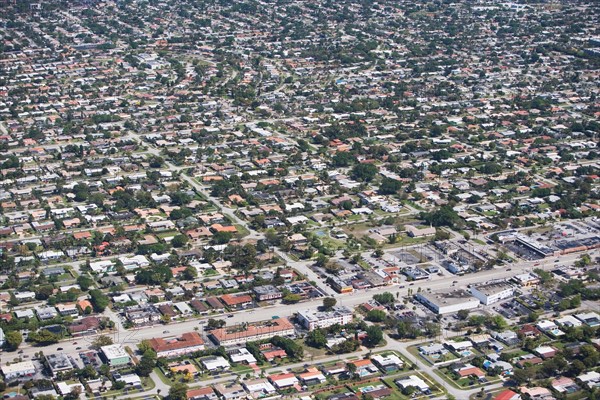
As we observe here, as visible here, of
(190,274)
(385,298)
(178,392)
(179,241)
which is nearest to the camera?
(178,392)

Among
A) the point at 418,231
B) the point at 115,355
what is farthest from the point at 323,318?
the point at 418,231

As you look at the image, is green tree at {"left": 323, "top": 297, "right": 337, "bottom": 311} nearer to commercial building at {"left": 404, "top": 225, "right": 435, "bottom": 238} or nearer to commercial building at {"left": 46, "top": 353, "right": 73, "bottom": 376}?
commercial building at {"left": 404, "top": 225, "right": 435, "bottom": 238}

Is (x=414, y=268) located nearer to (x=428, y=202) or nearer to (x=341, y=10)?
(x=428, y=202)

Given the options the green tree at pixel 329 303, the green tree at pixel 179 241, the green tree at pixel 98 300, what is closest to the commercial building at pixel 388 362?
the green tree at pixel 329 303

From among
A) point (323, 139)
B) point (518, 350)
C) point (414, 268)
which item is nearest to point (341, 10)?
point (323, 139)

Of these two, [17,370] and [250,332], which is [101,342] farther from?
[250,332]
